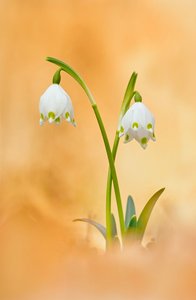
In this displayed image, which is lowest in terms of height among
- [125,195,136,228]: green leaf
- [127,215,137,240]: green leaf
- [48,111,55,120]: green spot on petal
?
[127,215,137,240]: green leaf

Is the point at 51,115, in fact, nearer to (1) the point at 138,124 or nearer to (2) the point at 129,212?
(1) the point at 138,124

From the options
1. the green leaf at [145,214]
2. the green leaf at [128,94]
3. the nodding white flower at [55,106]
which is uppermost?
the green leaf at [128,94]

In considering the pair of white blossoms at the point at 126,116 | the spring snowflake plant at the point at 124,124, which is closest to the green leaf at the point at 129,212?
the spring snowflake plant at the point at 124,124

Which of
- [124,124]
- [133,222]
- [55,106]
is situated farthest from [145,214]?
[55,106]

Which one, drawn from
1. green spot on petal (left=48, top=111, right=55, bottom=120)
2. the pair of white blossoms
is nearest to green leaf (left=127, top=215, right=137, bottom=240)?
the pair of white blossoms

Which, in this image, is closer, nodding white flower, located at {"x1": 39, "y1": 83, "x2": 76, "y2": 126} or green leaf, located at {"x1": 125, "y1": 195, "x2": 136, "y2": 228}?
nodding white flower, located at {"x1": 39, "y1": 83, "x2": 76, "y2": 126}

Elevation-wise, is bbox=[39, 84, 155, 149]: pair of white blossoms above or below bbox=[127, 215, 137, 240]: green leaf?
above

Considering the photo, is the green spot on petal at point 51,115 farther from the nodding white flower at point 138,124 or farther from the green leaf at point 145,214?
the green leaf at point 145,214

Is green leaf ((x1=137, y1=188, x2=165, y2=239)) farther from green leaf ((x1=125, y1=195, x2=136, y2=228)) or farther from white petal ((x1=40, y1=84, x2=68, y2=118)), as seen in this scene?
white petal ((x1=40, y1=84, x2=68, y2=118))
